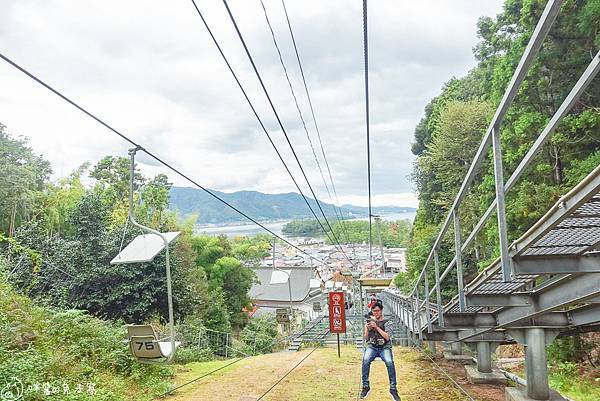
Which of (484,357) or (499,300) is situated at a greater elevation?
(499,300)

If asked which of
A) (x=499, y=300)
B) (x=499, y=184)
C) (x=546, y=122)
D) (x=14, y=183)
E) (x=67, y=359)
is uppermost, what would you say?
(x=14, y=183)

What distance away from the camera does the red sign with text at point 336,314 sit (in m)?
10.7

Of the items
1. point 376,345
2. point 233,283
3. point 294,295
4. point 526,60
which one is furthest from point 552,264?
point 294,295

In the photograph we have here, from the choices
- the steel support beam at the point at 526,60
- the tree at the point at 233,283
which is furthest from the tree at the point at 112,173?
the steel support beam at the point at 526,60

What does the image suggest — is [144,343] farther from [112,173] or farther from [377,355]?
[112,173]

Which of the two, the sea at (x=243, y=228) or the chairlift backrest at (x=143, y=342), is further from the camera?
the sea at (x=243, y=228)

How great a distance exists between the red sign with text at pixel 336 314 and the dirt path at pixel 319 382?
839 millimetres

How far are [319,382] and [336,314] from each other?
11.0 feet

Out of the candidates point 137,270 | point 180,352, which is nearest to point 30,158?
point 137,270

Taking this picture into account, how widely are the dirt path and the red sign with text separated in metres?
0.84

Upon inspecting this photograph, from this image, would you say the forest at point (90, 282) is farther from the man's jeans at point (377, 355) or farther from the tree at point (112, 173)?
the man's jeans at point (377, 355)

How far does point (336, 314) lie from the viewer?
10.9 metres

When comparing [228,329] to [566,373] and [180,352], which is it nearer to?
[180,352]

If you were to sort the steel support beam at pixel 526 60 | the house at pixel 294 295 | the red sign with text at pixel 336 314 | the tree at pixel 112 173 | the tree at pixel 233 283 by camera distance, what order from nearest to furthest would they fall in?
the steel support beam at pixel 526 60, the red sign with text at pixel 336 314, the tree at pixel 233 283, the tree at pixel 112 173, the house at pixel 294 295
